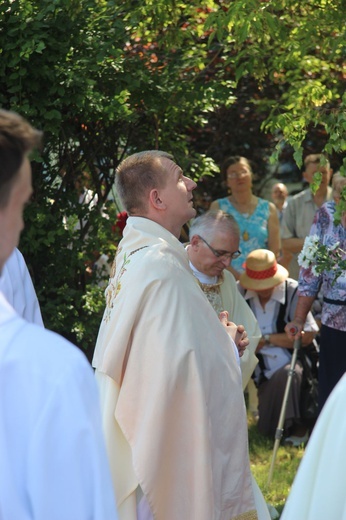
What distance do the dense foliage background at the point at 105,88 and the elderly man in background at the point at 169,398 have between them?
1.96 metres

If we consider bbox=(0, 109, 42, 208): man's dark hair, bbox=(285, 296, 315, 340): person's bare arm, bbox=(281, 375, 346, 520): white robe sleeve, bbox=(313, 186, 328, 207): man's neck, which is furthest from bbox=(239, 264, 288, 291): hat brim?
bbox=(0, 109, 42, 208): man's dark hair

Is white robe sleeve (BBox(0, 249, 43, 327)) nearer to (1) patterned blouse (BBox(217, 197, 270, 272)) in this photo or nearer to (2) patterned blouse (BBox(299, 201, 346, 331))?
(2) patterned blouse (BBox(299, 201, 346, 331))

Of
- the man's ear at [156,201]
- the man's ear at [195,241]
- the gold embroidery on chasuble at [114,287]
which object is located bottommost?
the gold embroidery on chasuble at [114,287]

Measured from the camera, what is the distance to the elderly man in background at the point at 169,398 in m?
4.07

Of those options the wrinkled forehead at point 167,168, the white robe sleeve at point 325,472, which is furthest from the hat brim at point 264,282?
the white robe sleeve at point 325,472

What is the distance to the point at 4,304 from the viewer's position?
199cm

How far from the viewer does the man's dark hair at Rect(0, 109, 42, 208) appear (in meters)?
1.96

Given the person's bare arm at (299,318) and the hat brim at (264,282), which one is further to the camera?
the hat brim at (264,282)

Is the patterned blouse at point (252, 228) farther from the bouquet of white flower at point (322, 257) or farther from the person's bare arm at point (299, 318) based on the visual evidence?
the bouquet of white flower at point (322, 257)

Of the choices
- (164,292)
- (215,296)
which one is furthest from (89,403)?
(215,296)

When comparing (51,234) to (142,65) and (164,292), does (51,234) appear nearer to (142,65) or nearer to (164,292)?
(142,65)

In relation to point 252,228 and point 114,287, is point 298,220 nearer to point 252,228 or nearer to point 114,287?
point 252,228

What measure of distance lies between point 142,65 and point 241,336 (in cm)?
308

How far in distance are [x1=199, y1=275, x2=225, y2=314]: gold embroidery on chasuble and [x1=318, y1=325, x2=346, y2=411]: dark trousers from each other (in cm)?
140
